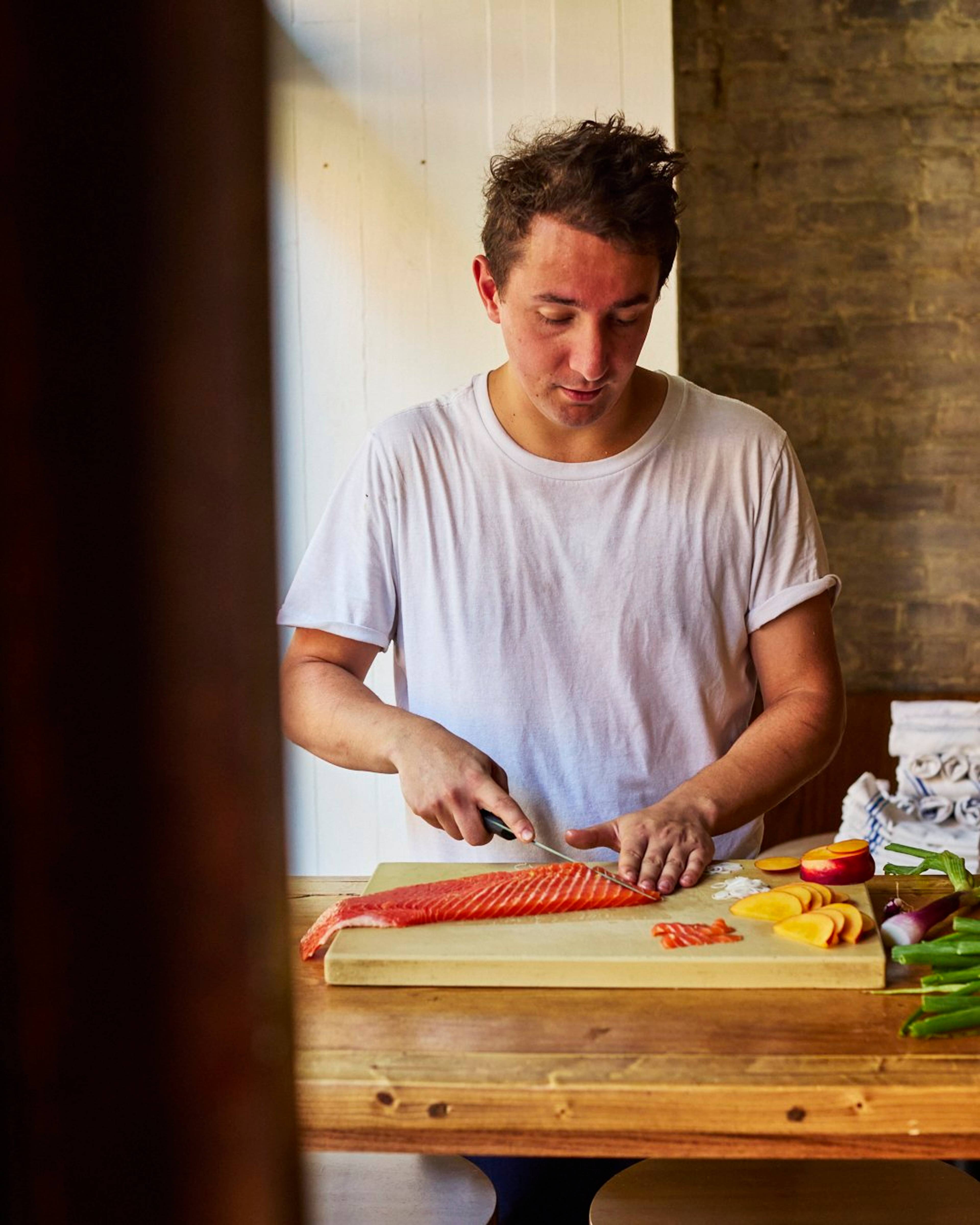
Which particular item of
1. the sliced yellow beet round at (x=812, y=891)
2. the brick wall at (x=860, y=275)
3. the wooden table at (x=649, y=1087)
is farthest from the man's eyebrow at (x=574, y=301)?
the brick wall at (x=860, y=275)

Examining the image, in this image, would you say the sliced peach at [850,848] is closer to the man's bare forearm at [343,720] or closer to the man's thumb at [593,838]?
the man's thumb at [593,838]

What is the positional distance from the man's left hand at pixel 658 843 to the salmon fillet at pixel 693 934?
130mm

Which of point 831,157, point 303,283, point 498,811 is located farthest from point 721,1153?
point 831,157

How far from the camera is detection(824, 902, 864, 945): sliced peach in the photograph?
1.60 metres

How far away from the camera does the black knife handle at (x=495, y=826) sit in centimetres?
179

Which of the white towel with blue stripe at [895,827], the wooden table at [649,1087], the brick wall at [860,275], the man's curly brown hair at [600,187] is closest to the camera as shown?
the wooden table at [649,1087]

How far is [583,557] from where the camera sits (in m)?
2.16

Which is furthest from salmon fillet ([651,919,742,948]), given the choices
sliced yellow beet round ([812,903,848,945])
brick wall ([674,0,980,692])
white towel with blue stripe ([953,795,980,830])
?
brick wall ([674,0,980,692])

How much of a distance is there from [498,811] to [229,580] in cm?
164

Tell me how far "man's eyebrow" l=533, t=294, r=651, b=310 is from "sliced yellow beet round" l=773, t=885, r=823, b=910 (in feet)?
2.83

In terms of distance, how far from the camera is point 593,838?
1842 mm

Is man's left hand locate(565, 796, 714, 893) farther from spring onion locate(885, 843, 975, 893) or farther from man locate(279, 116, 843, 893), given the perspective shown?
spring onion locate(885, 843, 975, 893)

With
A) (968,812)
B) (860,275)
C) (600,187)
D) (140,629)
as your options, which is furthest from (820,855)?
(860,275)

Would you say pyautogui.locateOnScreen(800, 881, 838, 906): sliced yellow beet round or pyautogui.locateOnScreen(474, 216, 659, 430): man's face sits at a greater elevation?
pyautogui.locateOnScreen(474, 216, 659, 430): man's face
